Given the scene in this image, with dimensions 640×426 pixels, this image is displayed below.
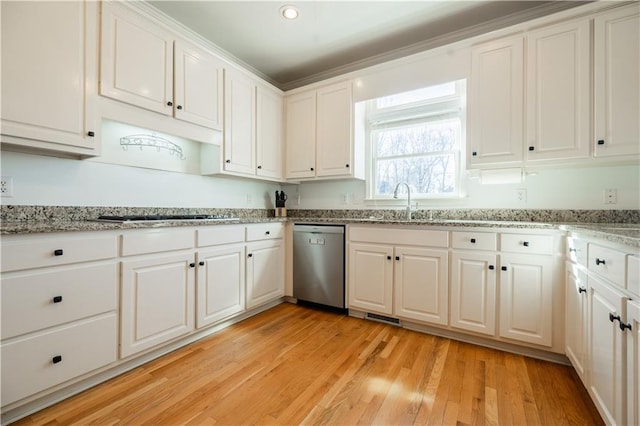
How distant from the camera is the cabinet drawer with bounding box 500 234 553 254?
1838 millimetres

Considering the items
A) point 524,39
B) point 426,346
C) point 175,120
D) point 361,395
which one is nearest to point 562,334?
point 426,346

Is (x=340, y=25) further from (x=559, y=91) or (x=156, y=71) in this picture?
(x=559, y=91)

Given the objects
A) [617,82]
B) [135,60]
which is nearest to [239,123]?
[135,60]

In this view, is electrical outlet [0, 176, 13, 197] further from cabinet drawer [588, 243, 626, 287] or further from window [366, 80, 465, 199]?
cabinet drawer [588, 243, 626, 287]

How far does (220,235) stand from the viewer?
2266mm

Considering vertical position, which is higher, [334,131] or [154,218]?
[334,131]

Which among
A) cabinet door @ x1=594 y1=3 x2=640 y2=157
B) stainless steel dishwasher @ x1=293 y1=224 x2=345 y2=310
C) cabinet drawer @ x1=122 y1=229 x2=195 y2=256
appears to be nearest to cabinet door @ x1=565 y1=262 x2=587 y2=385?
cabinet door @ x1=594 y1=3 x2=640 y2=157

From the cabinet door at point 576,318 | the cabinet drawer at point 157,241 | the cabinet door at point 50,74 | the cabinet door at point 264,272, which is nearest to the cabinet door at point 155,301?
the cabinet drawer at point 157,241

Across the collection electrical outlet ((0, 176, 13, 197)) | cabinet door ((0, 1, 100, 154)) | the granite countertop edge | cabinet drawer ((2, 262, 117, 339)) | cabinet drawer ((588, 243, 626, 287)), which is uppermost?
cabinet door ((0, 1, 100, 154))

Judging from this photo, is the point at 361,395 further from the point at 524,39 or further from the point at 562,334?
the point at 524,39

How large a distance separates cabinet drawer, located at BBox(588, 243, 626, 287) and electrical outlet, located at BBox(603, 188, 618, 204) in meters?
1.06

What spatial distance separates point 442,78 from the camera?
2445mm

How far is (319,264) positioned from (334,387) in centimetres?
132

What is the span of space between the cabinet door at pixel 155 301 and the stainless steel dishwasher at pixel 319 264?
1143 millimetres
